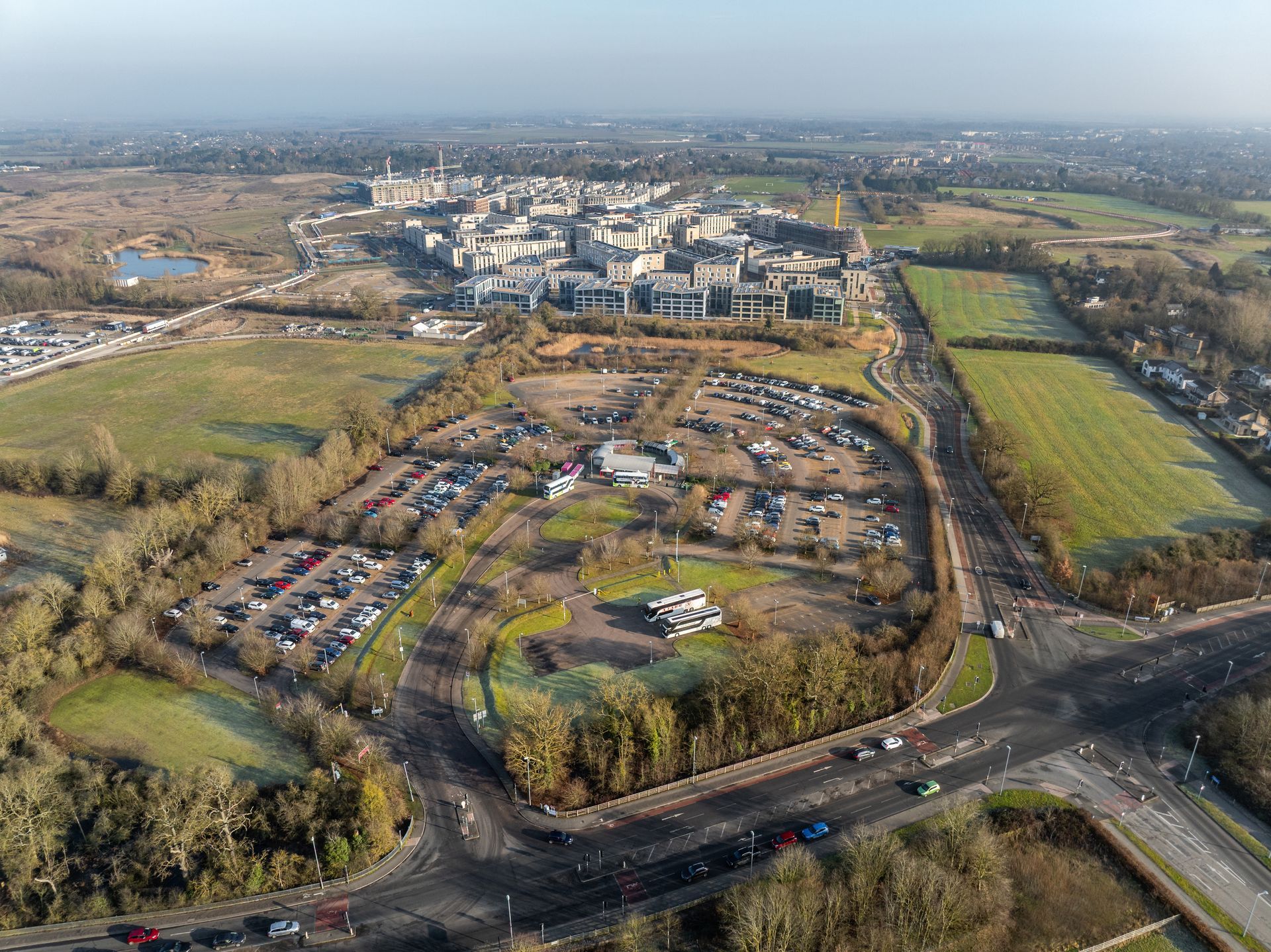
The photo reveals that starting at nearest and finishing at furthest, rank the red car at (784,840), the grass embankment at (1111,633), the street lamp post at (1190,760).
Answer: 1. the red car at (784,840)
2. the street lamp post at (1190,760)
3. the grass embankment at (1111,633)

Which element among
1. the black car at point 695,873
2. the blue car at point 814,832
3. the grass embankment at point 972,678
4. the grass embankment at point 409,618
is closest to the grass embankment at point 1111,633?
the grass embankment at point 972,678

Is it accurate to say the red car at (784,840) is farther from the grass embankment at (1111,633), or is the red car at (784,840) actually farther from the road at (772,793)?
the grass embankment at (1111,633)

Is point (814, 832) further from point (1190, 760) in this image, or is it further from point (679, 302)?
point (679, 302)

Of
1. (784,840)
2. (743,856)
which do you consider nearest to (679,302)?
(784,840)

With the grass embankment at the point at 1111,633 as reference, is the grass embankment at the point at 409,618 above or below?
below

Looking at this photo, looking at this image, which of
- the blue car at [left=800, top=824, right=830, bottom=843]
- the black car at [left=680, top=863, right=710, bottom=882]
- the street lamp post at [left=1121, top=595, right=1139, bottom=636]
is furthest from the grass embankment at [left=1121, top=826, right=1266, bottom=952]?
the black car at [left=680, top=863, right=710, bottom=882]

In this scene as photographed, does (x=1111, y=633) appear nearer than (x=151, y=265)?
Yes
